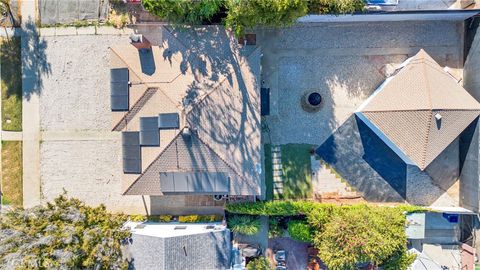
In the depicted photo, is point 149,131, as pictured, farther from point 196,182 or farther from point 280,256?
point 280,256

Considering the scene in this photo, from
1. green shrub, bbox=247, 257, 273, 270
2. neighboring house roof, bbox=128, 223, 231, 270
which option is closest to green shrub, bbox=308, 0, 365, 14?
neighboring house roof, bbox=128, 223, 231, 270

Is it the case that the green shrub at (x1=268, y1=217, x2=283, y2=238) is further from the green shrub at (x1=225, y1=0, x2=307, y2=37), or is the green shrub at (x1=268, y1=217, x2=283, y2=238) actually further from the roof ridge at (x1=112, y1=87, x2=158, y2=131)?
the green shrub at (x1=225, y1=0, x2=307, y2=37)

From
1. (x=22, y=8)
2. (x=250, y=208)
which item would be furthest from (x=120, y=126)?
(x=22, y=8)

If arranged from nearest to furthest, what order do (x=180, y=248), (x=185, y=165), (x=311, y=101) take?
(x=180, y=248) → (x=185, y=165) → (x=311, y=101)

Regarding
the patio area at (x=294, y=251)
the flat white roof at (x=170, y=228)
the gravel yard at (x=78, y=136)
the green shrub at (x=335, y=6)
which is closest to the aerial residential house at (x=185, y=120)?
the flat white roof at (x=170, y=228)

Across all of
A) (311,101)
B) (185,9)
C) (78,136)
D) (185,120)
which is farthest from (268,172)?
(78,136)

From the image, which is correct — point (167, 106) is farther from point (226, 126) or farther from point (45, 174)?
point (45, 174)

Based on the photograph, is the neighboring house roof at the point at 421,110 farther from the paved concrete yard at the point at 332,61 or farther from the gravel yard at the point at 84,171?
the gravel yard at the point at 84,171
